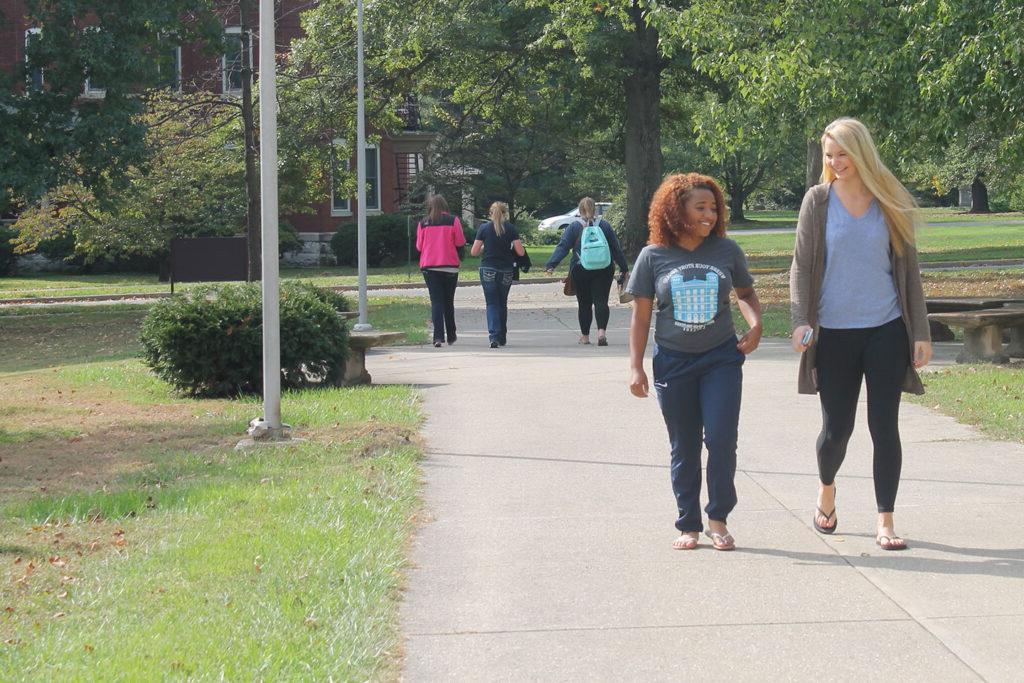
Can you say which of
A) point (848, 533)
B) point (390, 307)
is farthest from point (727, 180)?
point (848, 533)

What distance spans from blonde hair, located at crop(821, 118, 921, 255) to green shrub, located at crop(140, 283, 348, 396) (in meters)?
7.49

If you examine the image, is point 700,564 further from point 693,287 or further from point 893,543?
point 693,287

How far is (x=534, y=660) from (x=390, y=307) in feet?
67.8

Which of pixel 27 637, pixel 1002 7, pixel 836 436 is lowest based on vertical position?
pixel 27 637

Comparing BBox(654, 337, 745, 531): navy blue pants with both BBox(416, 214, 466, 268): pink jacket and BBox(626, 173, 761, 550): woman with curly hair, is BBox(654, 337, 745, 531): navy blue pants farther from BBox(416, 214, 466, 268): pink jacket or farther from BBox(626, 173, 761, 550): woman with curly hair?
BBox(416, 214, 466, 268): pink jacket

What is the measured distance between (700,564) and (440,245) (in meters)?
10.9

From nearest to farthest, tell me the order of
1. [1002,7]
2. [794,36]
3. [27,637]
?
1. [27,637]
2. [1002,7]
3. [794,36]

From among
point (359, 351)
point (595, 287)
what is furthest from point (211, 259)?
point (359, 351)

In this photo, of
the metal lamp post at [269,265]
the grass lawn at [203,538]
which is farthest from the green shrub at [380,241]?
the metal lamp post at [269,265]

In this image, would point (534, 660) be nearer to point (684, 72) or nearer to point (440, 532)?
point (440, 532)

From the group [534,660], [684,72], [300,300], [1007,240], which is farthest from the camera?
[1007,240]

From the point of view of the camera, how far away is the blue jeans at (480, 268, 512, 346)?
54.4ft

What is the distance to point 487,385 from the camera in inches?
520

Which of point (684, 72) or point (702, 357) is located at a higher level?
point (684, 72)
